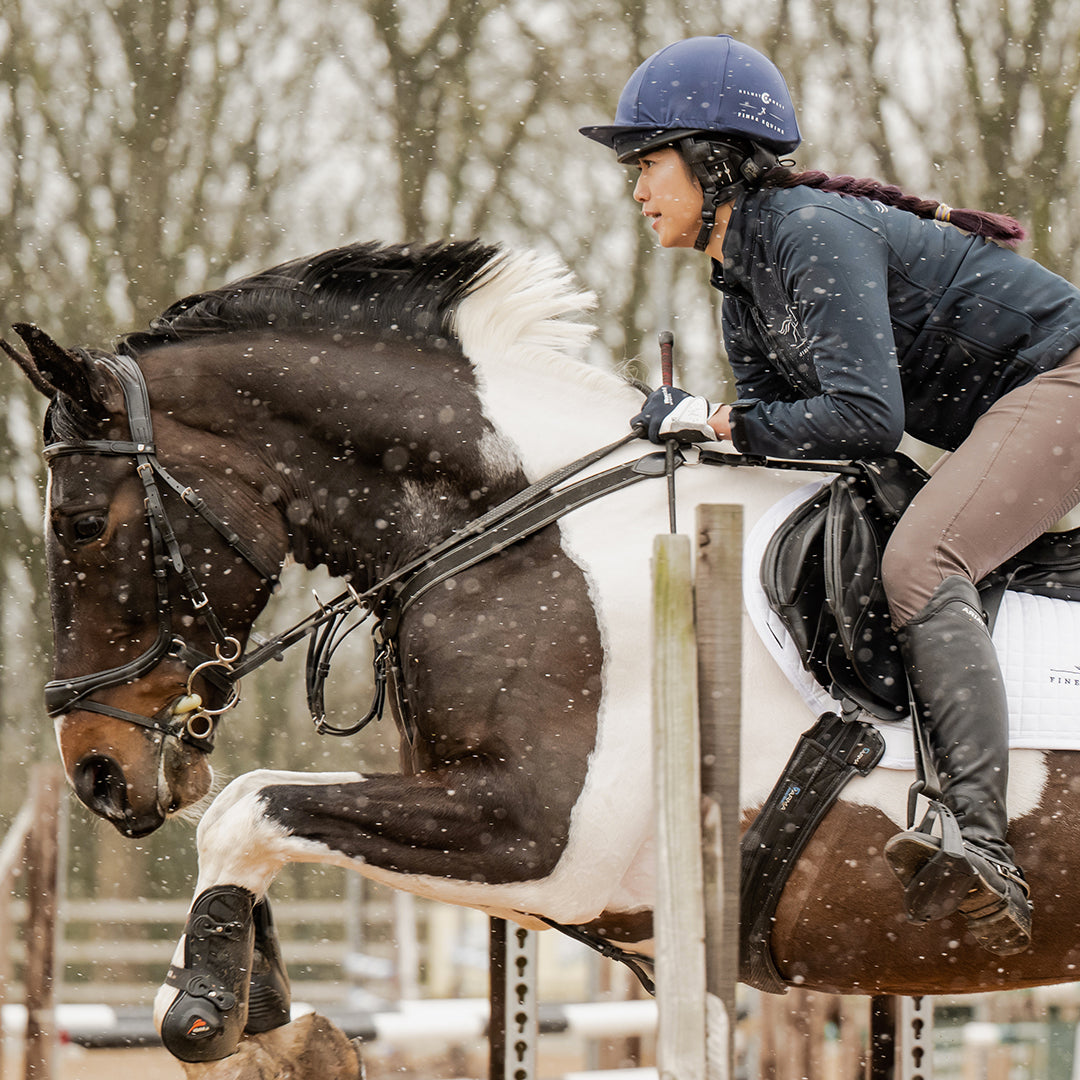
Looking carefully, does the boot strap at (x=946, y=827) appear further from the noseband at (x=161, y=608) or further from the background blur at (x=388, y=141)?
the background blur at (x=388, y=141)

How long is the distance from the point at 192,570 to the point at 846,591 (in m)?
1.33

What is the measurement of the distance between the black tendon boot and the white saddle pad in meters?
0.11

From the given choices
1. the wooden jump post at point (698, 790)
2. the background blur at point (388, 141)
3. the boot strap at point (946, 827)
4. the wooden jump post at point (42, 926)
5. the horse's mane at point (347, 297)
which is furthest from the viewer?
the background blur at point (388, 141)

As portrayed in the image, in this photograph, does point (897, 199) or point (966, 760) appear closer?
point (966, 760)

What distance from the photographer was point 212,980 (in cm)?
260

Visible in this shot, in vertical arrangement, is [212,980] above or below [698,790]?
below

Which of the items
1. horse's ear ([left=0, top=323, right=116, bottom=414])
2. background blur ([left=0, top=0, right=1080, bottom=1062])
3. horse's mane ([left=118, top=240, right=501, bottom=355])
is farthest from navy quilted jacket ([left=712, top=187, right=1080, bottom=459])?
background blur ([left=0, top=0, right=1080, bottom=1062])

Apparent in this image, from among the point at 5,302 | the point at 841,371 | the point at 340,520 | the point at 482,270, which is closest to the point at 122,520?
the point at 340,520

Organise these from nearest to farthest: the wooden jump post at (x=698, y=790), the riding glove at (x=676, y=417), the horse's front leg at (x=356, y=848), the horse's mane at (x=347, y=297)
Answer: the wooden jump post at (x=698, y=790), the horse's front leg at (x=356, y=848), the riding glove at (x=676, y=417), the horse's mane at (x=347, y=297)

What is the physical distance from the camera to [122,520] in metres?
2.82

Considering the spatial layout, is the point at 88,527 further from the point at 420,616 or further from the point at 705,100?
the point at 705,100

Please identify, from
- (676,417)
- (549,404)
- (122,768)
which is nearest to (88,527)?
(122,768)

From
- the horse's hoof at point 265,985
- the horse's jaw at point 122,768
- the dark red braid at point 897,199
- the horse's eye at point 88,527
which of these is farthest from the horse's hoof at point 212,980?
the dark red braid at point 897,199

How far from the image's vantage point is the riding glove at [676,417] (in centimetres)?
274
